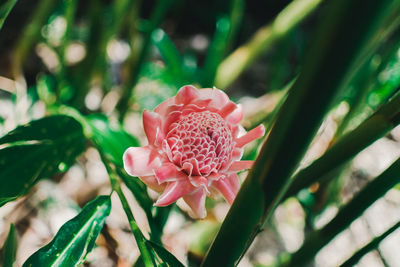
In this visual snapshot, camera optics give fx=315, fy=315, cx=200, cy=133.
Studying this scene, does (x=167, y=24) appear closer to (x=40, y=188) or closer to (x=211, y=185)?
(x=40, y=188)

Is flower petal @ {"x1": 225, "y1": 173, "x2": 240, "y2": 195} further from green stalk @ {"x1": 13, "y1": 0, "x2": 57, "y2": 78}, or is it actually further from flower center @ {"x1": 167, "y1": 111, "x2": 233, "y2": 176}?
green stalk @ {"x1": 13, "y1": 0, "x2": 57, "y2": 78}

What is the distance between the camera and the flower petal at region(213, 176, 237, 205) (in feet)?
0.78

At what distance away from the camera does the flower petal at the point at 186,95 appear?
252 mm

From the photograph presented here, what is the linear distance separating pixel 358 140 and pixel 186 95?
0.13 metres

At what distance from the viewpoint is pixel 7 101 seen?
2.14 ft

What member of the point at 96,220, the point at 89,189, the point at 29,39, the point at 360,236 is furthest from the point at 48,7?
the point at 360,236

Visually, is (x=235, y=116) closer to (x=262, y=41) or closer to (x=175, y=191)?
(x=175, y=191)

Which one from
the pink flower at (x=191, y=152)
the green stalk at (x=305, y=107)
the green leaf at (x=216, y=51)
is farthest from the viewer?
the green leaf at (x=216, y=51)

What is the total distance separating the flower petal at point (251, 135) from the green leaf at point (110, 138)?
0.11m

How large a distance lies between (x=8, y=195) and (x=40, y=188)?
324 millimetres

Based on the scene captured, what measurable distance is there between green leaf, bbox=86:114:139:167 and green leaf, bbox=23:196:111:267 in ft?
0.16

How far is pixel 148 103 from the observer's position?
1.93ft

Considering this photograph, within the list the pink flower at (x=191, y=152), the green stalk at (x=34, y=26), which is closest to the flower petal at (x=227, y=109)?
the pink flower at (x=191, y=152)

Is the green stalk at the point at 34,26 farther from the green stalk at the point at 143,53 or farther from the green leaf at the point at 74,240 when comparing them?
the green leaf at the point at 74,240
